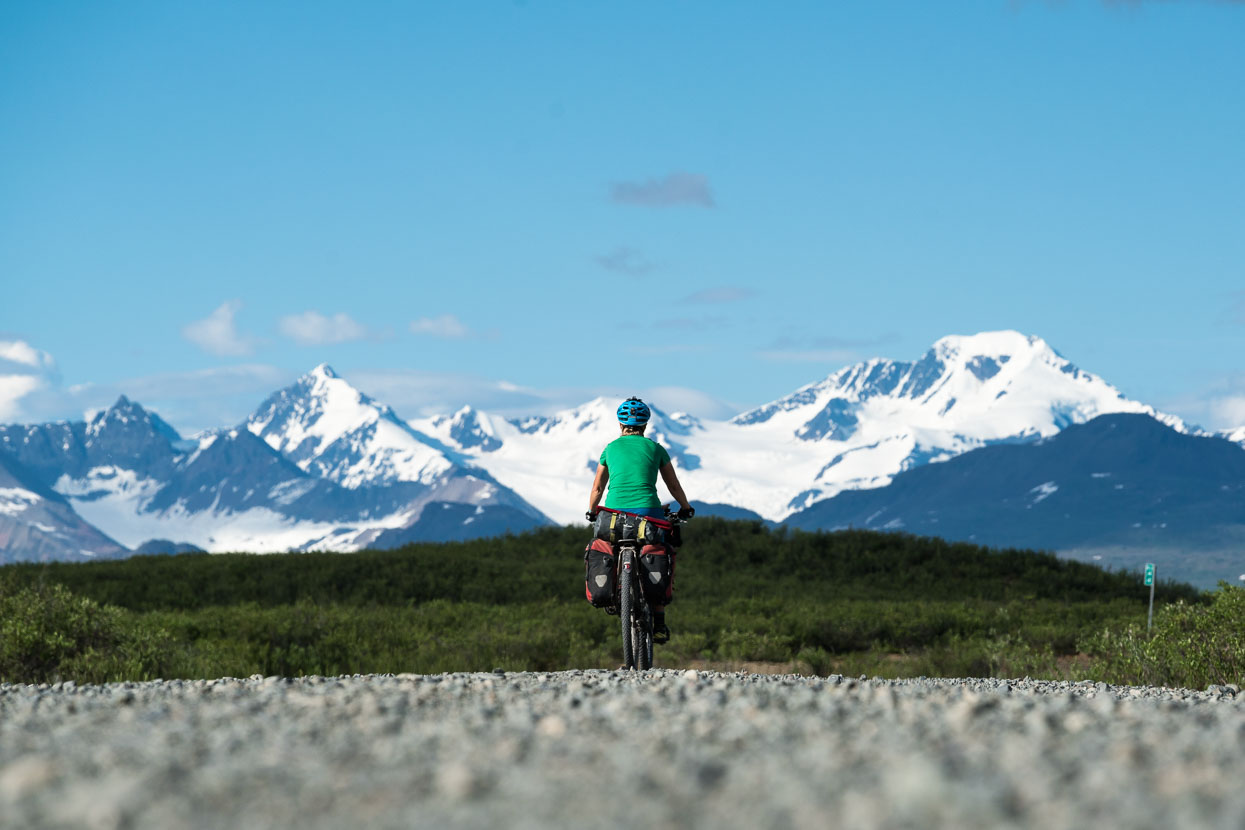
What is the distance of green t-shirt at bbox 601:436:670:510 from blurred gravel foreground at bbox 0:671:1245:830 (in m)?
4.89

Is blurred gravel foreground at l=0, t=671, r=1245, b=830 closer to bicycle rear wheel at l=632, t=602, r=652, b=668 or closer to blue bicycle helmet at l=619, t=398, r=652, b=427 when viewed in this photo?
bicycle rear wheel at l=632, t=602, r=652, b=668

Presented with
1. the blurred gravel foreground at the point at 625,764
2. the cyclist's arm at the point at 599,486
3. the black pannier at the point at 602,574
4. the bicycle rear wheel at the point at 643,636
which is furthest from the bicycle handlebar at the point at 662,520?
the blurred gravel foreground at the point at 625,764

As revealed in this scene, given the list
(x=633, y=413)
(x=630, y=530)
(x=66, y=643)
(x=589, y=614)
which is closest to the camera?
(x=630, y=530)

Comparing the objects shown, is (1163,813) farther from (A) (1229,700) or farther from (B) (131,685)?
(B) (131,685)

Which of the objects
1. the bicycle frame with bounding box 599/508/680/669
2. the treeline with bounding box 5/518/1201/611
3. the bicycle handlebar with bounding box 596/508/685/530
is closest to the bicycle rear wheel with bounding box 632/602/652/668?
the bicycle frame with bounding box 599/508/680/669

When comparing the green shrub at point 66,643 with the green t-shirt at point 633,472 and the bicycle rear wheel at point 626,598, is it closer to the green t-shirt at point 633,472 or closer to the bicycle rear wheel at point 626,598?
the bicycle rear wheel at point 626,598

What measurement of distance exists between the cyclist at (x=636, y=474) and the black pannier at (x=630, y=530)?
0.08m

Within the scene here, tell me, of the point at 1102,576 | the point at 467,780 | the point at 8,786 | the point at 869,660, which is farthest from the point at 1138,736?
the point at 1102,576

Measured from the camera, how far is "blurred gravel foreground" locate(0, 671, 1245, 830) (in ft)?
13.8

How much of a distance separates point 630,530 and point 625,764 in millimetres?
7570

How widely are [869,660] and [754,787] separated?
20411 mm

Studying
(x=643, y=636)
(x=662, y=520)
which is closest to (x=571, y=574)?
(x=643, y=636)

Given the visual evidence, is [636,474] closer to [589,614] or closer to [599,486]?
[599,486]

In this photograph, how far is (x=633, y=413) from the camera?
12.8 metres
